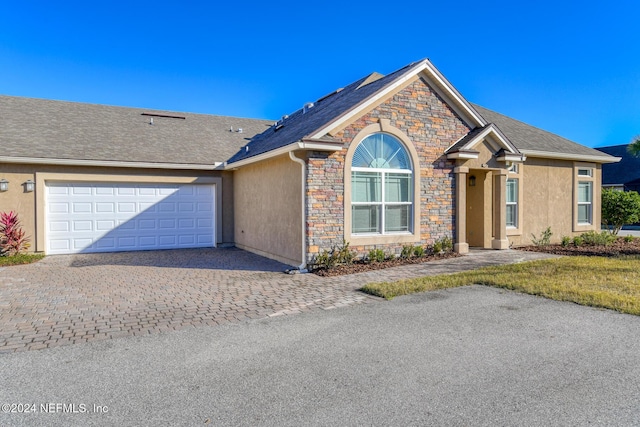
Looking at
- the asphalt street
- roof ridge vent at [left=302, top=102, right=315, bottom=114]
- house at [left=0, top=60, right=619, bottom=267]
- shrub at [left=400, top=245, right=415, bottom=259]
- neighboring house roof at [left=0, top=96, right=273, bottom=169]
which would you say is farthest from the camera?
roof ridge vent at [left=302, top=102, right=315, bottom=114]

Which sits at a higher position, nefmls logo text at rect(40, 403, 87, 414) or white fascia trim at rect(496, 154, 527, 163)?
white fascia trim at rect(496, 154, 527, 163)

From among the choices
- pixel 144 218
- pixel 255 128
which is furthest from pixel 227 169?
pixel 255 128

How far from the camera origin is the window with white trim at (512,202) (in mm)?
13680

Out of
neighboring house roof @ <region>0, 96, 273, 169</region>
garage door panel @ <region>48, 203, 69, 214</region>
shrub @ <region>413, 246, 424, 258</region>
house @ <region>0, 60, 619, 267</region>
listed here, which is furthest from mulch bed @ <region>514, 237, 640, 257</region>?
garage door panel @ <region>48, 203, 69, 214</region>

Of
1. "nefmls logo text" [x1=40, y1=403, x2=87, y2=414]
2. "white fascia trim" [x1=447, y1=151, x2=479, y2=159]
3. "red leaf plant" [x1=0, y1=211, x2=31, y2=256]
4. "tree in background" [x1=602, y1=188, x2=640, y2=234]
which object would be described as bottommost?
"nefmls logo text" [x1=40, y1=403, x2=87, y2=414]

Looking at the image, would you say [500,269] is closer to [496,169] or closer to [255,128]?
[496,169]

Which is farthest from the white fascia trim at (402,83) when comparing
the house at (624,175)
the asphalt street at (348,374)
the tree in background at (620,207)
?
the house at (624,175)

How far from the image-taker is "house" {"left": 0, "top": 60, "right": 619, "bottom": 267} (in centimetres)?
1051

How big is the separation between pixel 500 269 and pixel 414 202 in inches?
110

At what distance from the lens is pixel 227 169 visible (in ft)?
50.1

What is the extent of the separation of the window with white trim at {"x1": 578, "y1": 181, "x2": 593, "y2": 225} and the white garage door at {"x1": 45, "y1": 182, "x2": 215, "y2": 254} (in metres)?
13.8

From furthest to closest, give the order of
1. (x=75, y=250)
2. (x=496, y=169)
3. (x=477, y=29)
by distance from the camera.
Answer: (x=477, y=29)
(x=75, y=250)
(x=496, y=169)

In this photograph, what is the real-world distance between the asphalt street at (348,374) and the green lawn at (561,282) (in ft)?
2.76

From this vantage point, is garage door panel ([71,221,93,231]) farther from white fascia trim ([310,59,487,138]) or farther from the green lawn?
the green lawn
